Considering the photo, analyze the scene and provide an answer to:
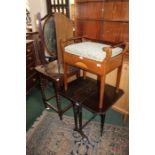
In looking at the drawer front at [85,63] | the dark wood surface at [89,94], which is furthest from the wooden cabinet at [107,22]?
the drawer front at [85,63]

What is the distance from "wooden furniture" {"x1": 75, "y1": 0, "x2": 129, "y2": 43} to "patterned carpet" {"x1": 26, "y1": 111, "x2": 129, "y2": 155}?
1133mm

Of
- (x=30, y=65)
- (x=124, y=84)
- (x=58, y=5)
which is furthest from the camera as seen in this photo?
(x=58, y=5)

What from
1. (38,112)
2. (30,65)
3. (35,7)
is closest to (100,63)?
(38,112)

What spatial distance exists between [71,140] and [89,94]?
61cm

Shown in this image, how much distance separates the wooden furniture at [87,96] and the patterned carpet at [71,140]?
0.13 metres

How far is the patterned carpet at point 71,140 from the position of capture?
1519mm

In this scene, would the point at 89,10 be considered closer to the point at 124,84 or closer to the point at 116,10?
the point at 116,10

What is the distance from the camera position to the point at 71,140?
1.64 metres

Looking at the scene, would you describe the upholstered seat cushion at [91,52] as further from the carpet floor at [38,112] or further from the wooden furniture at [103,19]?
the carpet floor at [38,112]

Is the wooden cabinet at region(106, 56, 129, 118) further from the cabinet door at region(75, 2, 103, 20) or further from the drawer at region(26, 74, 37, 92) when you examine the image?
the drawer at region(26, 74, 37, 92)
